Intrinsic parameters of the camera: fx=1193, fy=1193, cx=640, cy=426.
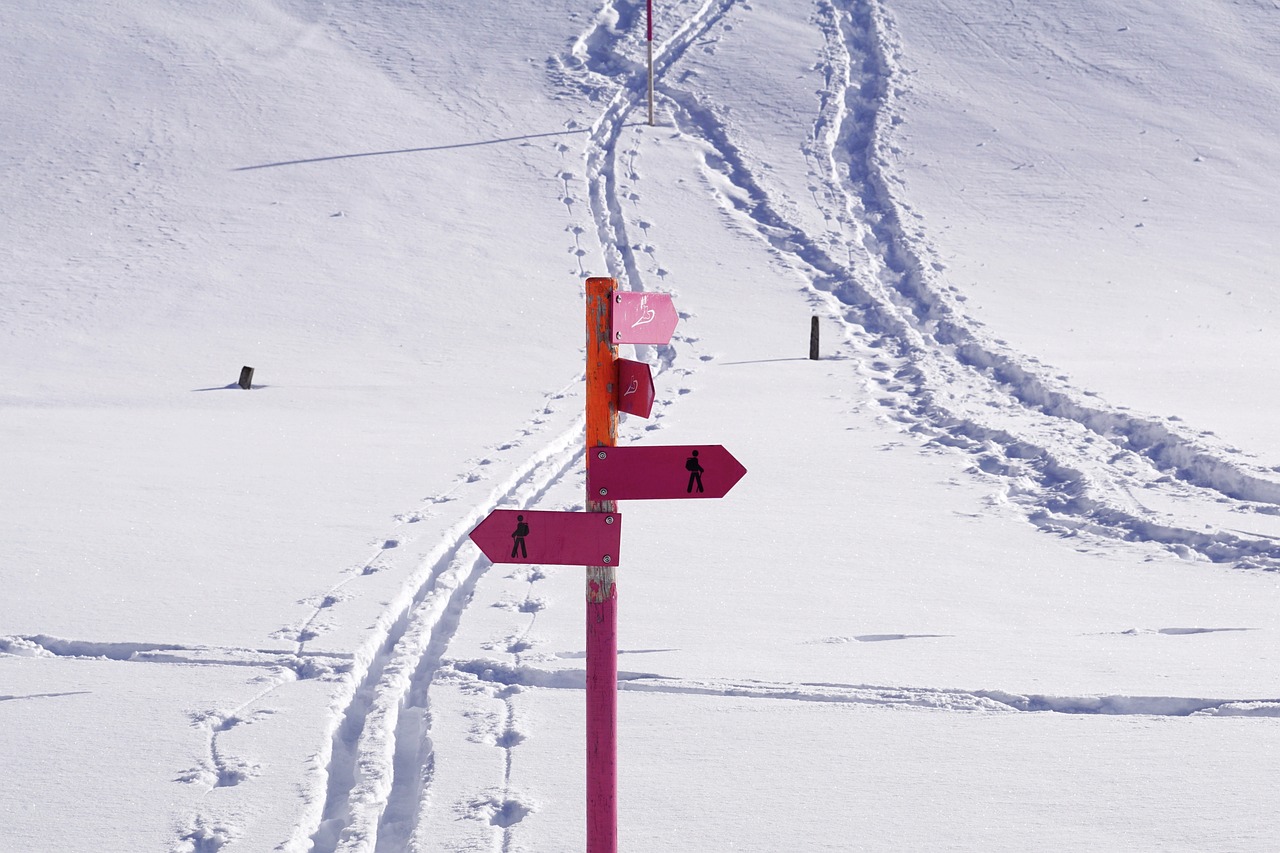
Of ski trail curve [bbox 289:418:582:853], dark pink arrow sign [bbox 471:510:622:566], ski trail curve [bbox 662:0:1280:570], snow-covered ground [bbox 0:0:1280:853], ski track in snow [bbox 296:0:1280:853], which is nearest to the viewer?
dark pink arrow sign [bbox 471:510:622:566]

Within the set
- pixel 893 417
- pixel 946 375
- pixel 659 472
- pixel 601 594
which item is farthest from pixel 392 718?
pixel 946 375

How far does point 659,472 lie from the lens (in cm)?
306

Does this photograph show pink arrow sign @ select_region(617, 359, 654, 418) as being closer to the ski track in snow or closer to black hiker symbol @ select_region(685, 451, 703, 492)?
black hiker symbol @ select_region(685, 451, 703, 492)

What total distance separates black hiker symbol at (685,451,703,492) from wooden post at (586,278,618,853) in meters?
0.20

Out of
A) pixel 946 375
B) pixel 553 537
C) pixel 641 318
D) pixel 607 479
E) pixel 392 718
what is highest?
pixel 946 375

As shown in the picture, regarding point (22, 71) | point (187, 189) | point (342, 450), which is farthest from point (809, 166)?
point (22, 71)

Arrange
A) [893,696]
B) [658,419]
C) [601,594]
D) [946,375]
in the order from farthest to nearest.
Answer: [946,375] → [658,419] → [893,696] → [601,594]

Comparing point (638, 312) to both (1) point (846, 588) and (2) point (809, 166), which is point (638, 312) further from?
(2) point (809, 166)

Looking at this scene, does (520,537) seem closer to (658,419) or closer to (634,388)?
(634,388)

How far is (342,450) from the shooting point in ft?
33.2

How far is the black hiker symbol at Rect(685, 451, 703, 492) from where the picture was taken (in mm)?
3049

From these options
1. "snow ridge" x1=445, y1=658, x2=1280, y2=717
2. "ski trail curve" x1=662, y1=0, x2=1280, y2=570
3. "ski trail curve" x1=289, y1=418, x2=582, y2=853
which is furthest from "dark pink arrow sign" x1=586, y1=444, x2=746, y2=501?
"ski trail curve" x1=662, y1=0, x2=1280, y2=570

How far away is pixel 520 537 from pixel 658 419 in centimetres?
837

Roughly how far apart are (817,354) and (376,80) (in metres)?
14.9
